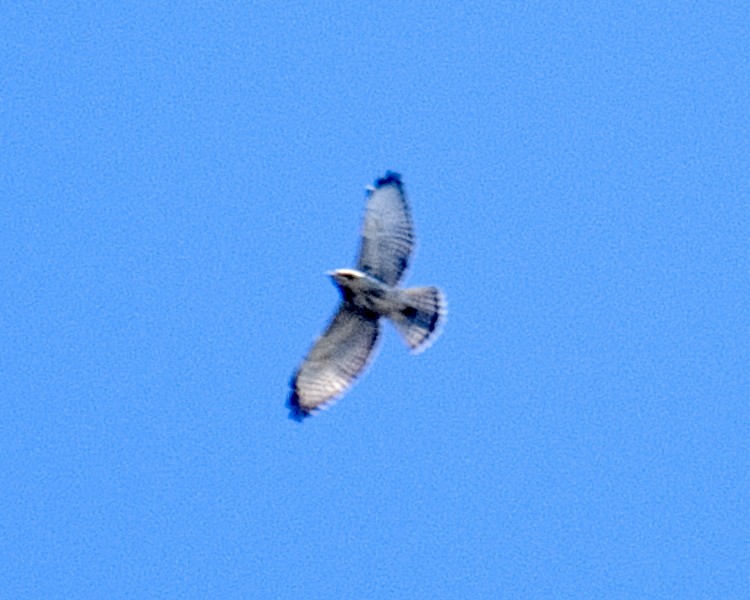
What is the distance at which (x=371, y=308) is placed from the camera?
2255 cm

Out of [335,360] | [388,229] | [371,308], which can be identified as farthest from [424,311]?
[335,360]

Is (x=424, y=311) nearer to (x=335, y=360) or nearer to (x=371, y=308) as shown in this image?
(x=371, y=308)

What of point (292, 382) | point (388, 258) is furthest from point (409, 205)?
point (292, 382)

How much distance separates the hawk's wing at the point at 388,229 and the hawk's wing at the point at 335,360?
1.71ft

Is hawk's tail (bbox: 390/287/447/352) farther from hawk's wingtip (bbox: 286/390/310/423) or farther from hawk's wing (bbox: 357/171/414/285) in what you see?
hawk's wingtip (bbox: 286/390/310/423)

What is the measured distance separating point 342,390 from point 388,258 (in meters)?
1.35

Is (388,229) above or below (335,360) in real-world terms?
above

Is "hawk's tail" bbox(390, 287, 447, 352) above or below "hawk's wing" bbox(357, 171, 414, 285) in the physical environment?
below

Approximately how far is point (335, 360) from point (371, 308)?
642mm

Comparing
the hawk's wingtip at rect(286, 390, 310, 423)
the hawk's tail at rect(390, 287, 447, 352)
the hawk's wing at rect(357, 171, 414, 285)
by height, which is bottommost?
the hawk's wingtip at rect(286, 390, 310, 423)

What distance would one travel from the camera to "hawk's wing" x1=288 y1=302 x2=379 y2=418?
74.3ft

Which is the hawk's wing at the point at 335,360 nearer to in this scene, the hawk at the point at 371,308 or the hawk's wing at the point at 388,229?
the hawk at the point at 371,308

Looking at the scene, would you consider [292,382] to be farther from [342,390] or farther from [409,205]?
[409,205]

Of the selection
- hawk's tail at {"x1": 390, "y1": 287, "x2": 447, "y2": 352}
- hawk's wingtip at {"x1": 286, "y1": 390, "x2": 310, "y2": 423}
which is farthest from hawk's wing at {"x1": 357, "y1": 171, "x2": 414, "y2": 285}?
hawk's wingtip at {"x1": 286, "y1": 390, "x2": 310, "y2": 423}
